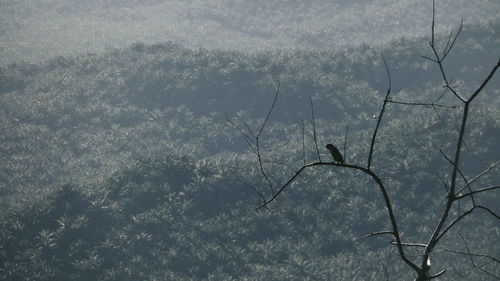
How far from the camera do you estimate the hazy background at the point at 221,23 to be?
136 ft

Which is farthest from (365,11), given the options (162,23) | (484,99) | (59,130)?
(59,130)

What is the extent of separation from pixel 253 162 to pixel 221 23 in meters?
36.3

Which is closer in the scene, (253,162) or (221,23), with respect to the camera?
(253,162)

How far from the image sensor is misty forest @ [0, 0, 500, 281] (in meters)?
10.8

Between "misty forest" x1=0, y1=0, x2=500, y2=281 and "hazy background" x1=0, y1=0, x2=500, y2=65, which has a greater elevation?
"hazy background" x1=0, y1=0, x2=500, y2=65

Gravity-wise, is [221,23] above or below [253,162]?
above

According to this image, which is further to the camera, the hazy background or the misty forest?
the hazy background

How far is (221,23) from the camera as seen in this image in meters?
48.6

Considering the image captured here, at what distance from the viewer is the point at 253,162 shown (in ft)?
47.4

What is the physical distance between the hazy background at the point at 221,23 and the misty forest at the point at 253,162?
10.6 feet

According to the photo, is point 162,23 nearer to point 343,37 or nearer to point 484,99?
point 343,37

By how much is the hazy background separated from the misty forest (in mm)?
3239

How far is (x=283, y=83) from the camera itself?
22.1 metres

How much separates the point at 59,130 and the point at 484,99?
18.6 meters
